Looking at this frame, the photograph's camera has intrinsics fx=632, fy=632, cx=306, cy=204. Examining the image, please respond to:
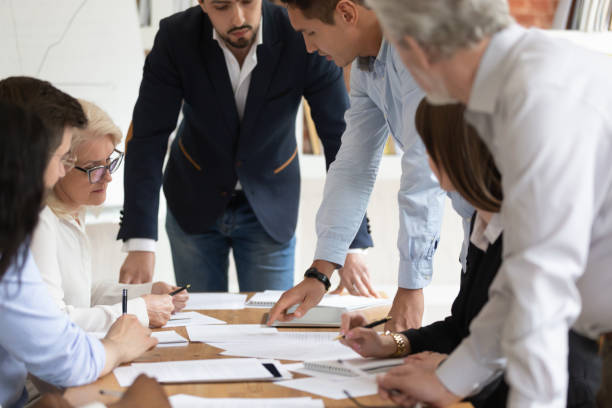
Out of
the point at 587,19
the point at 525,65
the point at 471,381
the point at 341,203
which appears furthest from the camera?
the point at 587,19

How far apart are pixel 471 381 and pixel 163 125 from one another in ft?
5.36

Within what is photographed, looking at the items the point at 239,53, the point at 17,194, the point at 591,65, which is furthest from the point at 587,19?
the point at 17,194

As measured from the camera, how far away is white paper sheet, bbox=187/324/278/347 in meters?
1.51

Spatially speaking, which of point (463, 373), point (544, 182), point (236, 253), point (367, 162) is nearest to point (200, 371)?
point (463, 373)

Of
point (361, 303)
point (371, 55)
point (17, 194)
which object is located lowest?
point (361, 303)

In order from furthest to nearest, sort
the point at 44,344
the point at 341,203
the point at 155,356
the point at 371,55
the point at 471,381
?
1. the point at 341,203
2. the point at 371,55
3. the point at 155,356
4. the point at 44,344
5. the point at 471,381

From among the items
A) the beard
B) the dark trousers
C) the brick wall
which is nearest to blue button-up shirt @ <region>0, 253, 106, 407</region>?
the dark trousers

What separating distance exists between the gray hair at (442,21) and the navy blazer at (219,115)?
1441mm

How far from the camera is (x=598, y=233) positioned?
89cm

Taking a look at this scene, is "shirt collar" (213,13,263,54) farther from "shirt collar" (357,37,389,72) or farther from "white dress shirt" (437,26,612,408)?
"white dress shirt" (437,26,612,408)

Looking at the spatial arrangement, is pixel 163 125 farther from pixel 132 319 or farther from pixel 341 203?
pixel 132 319

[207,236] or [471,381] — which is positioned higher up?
[471,381]

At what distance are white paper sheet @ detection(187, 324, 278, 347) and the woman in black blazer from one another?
11.9 inches

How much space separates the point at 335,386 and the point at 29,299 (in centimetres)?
56
